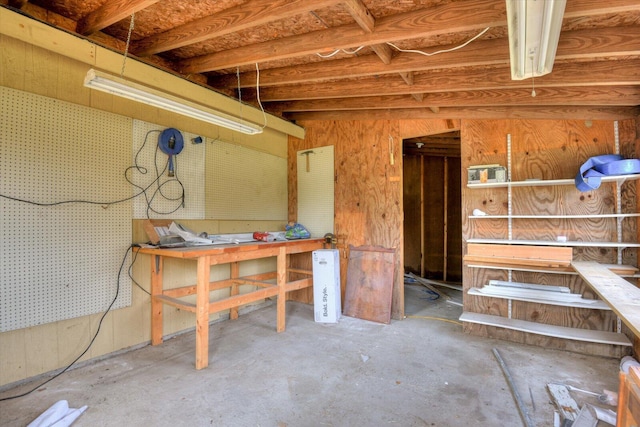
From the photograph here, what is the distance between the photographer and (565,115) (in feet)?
9.50

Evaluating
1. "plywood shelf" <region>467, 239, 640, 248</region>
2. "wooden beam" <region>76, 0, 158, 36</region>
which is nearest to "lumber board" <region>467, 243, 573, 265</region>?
"plywood shelf" <region>467, 239, 640, 248</region>

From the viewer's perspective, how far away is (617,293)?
170cm

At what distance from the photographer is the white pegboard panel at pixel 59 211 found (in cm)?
220

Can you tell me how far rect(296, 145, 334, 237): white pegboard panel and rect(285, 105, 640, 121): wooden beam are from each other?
59 cm

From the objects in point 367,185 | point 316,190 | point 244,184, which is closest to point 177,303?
point 244,184

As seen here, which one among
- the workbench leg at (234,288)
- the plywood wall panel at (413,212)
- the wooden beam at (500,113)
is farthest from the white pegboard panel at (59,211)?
the plywood wall panel at (413,212)

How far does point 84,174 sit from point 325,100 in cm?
262

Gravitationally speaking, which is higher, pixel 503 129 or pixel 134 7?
pixel 134 7

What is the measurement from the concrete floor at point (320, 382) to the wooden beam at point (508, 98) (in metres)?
2.21

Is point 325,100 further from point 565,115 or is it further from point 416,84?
point 565,115

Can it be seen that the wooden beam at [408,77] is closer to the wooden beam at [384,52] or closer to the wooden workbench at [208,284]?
the wooden beam at [384,52]

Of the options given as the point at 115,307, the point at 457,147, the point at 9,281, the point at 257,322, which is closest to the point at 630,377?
the point at 257,322

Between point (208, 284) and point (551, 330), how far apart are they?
3071mm

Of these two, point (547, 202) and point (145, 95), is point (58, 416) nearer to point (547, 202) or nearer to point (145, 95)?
point (145, 95)
